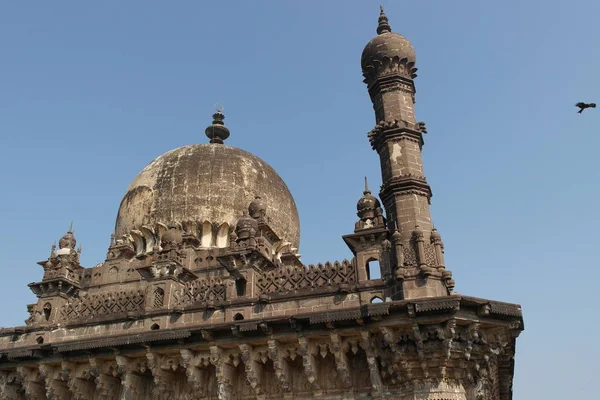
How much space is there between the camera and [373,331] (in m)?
12.3

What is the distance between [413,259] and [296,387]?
368 centimetres

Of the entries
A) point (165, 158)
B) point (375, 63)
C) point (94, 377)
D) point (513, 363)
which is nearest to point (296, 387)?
point (94, 377)

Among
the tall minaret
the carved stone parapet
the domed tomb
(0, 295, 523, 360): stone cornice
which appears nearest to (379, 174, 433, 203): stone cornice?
the tall minaret

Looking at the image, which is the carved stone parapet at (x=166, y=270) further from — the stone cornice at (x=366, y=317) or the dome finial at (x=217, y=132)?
the dome finial at (x=217, y=132)

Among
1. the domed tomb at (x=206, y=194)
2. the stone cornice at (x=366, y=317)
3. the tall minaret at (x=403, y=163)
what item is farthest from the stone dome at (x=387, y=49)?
the stone cornice at (x=366, y=317)

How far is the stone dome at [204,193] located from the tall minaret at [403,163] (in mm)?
6834

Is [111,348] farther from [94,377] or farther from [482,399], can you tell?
[482,399]

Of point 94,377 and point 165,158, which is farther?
point 165,158

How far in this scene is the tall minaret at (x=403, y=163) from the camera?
12797 millimetres

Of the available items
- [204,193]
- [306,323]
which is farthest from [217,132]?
[306,323]

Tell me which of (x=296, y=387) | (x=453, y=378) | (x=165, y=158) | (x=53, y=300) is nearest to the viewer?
(x=453, y=378)

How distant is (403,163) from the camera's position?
14672mm

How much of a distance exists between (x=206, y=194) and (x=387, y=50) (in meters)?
8.49

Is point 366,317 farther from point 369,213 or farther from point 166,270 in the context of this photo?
point 166,270
